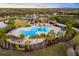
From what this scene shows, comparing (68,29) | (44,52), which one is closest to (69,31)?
(68,29)

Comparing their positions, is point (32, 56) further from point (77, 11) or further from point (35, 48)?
point (77, 11)

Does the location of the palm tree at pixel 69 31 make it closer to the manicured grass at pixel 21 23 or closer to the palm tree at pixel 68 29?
the palm tree at pixel 68 29

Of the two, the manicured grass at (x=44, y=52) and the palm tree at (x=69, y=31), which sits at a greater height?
the palm tree at (x=69, y=31)

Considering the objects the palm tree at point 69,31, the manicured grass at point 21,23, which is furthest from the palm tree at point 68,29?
the manicured grass at point 21,23

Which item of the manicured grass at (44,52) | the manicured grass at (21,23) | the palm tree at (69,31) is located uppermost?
the manicured grass at (21,23)

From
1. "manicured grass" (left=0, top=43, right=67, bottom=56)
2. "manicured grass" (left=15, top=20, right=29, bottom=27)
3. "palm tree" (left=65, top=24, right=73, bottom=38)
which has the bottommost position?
"manicured grass" (left=0, top=43, right=67, bottom=56)

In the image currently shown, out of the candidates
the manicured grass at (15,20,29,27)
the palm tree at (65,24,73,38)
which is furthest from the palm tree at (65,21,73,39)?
the manicured grass at (15,20,29,27)

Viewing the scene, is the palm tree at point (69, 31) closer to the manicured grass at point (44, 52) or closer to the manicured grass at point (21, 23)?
the manicured grass at point (44, 52)

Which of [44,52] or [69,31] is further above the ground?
[69,31]

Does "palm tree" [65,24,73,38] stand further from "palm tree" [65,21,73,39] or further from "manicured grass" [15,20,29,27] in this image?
"manicured grass" [15,20,29,27]

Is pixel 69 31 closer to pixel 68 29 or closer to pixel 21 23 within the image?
pixel 68 29

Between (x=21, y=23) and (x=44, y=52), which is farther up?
(x=21, y=23)
